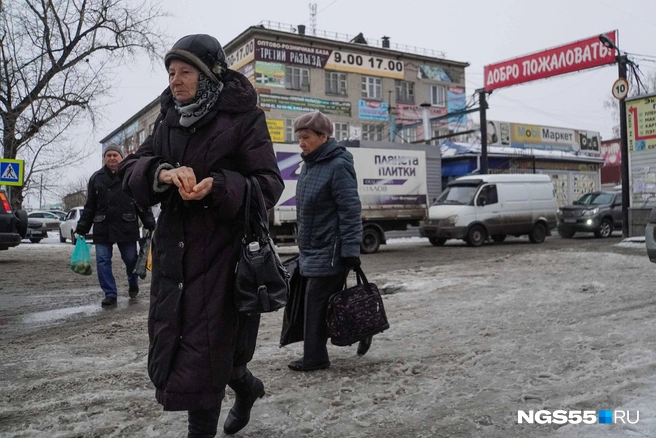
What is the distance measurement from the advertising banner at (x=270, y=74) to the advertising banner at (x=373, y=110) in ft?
19.2

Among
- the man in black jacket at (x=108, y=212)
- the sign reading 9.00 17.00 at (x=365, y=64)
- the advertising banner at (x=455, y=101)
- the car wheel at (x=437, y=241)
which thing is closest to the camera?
the man in black jacket at (x=108, y=212)

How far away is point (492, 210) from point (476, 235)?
106cm

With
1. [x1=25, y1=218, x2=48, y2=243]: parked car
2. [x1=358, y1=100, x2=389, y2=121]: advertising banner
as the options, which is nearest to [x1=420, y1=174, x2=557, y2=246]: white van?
[x1=25, y1=218, x2=48, y2=243]: parked car

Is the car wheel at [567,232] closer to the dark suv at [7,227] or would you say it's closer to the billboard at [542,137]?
the billboard at [542,137]

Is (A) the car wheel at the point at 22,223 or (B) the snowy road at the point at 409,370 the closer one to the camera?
(B) the snowy road at the point at 409,370

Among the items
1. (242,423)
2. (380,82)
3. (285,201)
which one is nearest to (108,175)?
(242,423)

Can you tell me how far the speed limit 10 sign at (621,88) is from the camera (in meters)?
16.3

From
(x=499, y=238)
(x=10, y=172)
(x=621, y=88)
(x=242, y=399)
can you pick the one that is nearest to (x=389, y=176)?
(x=499, y=238)

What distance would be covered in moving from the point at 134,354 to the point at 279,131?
95.7 ft

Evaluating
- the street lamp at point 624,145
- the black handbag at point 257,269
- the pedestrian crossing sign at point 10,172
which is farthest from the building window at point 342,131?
the black handbag at point 257,269

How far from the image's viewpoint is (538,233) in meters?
19.1

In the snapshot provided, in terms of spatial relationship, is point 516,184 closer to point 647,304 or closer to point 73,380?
point 647,304

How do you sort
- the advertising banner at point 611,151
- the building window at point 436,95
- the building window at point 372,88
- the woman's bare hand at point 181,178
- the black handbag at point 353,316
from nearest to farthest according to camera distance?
the woman's bare hand at point 181,178, the black handbag at point 353,316, the building window at point 372,88, the building window at point 436,95, the advertising banner at point 611,151

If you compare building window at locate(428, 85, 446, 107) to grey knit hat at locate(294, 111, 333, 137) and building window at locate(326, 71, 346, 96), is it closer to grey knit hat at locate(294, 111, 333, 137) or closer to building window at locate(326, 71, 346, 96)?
building window at locate(326, 71, 346, 96)
